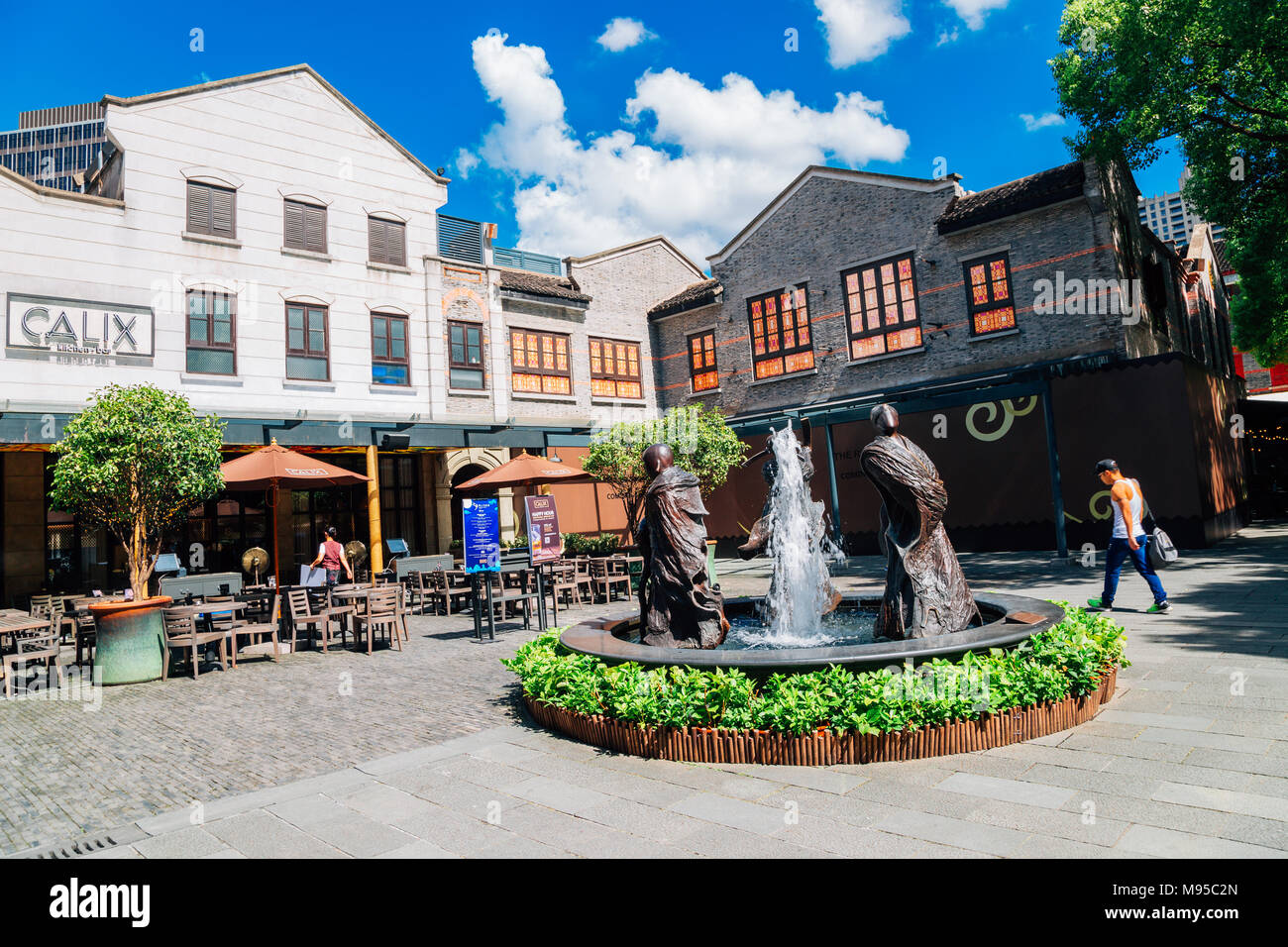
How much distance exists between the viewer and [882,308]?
20547 millimetres

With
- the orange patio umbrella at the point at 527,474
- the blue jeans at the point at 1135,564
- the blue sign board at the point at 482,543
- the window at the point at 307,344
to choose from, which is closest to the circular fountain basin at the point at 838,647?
the blue jeans at the point at 1135,564

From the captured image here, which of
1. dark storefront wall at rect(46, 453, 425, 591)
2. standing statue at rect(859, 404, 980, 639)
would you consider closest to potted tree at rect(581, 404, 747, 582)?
dark storefront wall at rect(46, 453, 425, 591)

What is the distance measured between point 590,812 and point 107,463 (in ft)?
26.6

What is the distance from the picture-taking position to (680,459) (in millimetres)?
16375

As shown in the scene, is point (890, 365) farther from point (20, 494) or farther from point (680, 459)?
point (20, 494)

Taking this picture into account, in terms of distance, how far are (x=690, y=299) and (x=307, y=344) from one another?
39.9ft

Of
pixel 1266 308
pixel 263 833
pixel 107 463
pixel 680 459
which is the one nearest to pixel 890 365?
pixel 680 459

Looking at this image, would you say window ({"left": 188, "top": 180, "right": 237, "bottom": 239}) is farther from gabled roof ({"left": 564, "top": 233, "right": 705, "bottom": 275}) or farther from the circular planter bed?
the circular planter bed

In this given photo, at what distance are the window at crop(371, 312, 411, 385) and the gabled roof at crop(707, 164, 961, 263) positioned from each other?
33.9ft

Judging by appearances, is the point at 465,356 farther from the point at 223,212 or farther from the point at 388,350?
the point at 223,212
